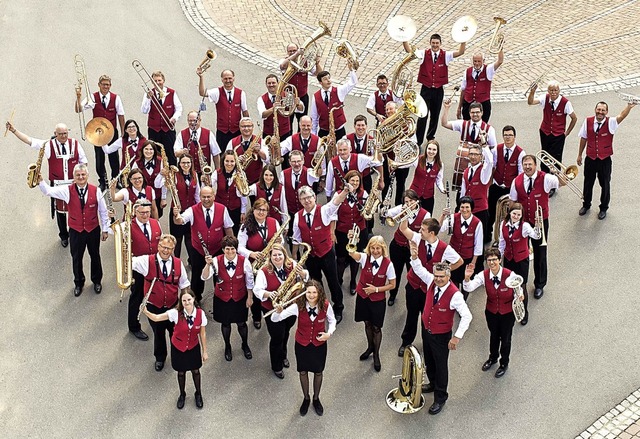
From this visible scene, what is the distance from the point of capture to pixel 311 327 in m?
8.91

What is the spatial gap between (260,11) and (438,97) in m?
5.74

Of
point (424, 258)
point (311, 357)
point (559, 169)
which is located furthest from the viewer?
point (559, 169)

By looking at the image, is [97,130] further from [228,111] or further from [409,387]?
[409,387]

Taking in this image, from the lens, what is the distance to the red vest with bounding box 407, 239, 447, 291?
9.71m

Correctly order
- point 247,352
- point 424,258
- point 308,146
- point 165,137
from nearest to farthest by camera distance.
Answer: point 424,258, point 247,352, point 308,146, point 165,137

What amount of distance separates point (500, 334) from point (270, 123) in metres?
4.64

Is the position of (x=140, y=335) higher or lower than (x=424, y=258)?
lower

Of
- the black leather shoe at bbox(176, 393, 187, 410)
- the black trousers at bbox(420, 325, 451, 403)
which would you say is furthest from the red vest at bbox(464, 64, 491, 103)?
the black leather shoe at bbox(176, 393, 187, 410)

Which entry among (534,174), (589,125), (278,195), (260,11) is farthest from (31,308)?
(260,11)

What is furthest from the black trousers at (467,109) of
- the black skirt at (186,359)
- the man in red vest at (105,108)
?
the black skirt at (186,359)

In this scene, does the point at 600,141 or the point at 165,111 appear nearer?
the point at 600,141

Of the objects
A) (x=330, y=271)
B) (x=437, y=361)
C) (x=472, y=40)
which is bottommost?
(x=437, y=361)

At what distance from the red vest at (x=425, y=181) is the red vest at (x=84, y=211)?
3879 mm

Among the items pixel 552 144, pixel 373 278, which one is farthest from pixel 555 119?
pixel 373 278
